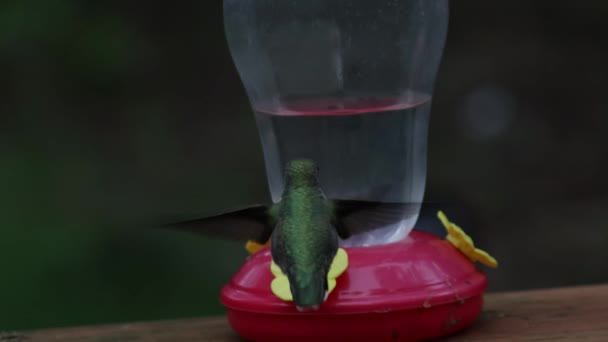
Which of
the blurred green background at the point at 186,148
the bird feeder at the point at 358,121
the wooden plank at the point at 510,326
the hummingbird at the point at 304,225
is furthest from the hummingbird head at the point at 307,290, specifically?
the blurred green background at the point at 186,148

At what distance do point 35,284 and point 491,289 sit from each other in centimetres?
215

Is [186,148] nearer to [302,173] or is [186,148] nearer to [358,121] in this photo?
[358,121]

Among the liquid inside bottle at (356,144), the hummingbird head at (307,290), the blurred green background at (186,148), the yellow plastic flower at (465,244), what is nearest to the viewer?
the hummingbird head at (307,290)

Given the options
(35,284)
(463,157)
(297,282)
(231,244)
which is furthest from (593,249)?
(297,282)

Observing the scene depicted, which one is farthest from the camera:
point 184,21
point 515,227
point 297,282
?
point 515,227

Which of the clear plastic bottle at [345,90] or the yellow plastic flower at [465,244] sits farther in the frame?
the clear plastic bottle at [345,90]

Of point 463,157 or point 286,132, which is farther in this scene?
point 463,157

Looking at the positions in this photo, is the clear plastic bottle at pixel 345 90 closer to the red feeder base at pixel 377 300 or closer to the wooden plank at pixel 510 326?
the red feeder base at pixel 377 300

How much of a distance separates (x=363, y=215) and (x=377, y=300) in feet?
0.52

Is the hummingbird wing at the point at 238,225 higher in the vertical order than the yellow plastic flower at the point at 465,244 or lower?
higher

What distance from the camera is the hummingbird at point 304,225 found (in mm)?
1621

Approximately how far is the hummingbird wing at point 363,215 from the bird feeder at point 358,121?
62 millimetres

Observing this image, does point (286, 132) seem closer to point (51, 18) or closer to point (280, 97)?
point (280, 97)

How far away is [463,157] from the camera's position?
4.57m
